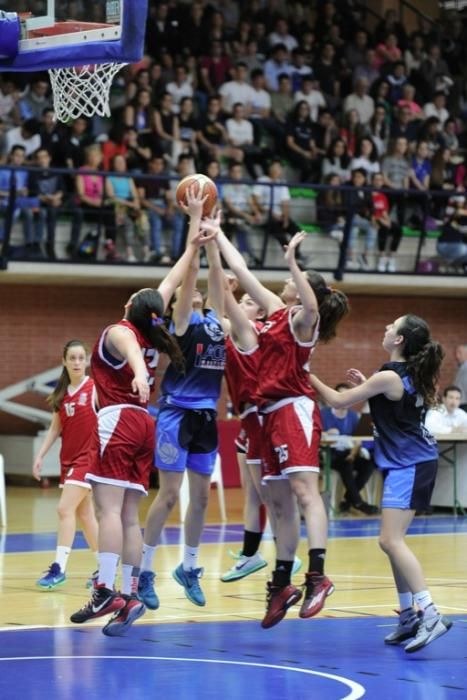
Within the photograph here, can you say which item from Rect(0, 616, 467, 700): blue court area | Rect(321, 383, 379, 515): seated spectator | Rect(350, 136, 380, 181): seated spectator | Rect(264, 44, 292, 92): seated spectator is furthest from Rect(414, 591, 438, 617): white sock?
Rect(264, 44, 292, 92): seated spectator

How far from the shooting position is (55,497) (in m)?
17.8

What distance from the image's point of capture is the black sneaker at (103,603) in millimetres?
7180

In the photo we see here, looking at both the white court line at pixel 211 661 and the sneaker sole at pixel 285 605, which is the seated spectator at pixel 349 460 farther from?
the white court line at pixel 211 661

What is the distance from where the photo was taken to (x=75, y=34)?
329 inches

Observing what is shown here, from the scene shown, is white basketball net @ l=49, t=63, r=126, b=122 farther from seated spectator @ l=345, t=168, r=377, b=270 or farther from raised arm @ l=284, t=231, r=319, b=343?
seated spectator @ l=345, t=168, r=377, b=270

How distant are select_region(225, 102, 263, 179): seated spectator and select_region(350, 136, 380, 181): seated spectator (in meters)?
1.58

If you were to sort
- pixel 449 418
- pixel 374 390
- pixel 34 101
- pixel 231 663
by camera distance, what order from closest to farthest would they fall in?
pixel 231 663, pixel 374 390, pixel 449 418, pixel 34 101

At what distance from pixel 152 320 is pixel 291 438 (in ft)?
3.37

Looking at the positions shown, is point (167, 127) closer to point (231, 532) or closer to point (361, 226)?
point (361, 226)

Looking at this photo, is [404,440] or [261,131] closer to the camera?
[404,440]

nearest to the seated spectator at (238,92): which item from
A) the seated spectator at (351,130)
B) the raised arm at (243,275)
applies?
the seated spectator at (351,130)

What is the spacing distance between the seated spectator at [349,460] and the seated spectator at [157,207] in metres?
3.52

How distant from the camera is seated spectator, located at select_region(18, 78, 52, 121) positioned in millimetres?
18562

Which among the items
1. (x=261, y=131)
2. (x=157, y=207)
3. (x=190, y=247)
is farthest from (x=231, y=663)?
(x=261, y=131)
